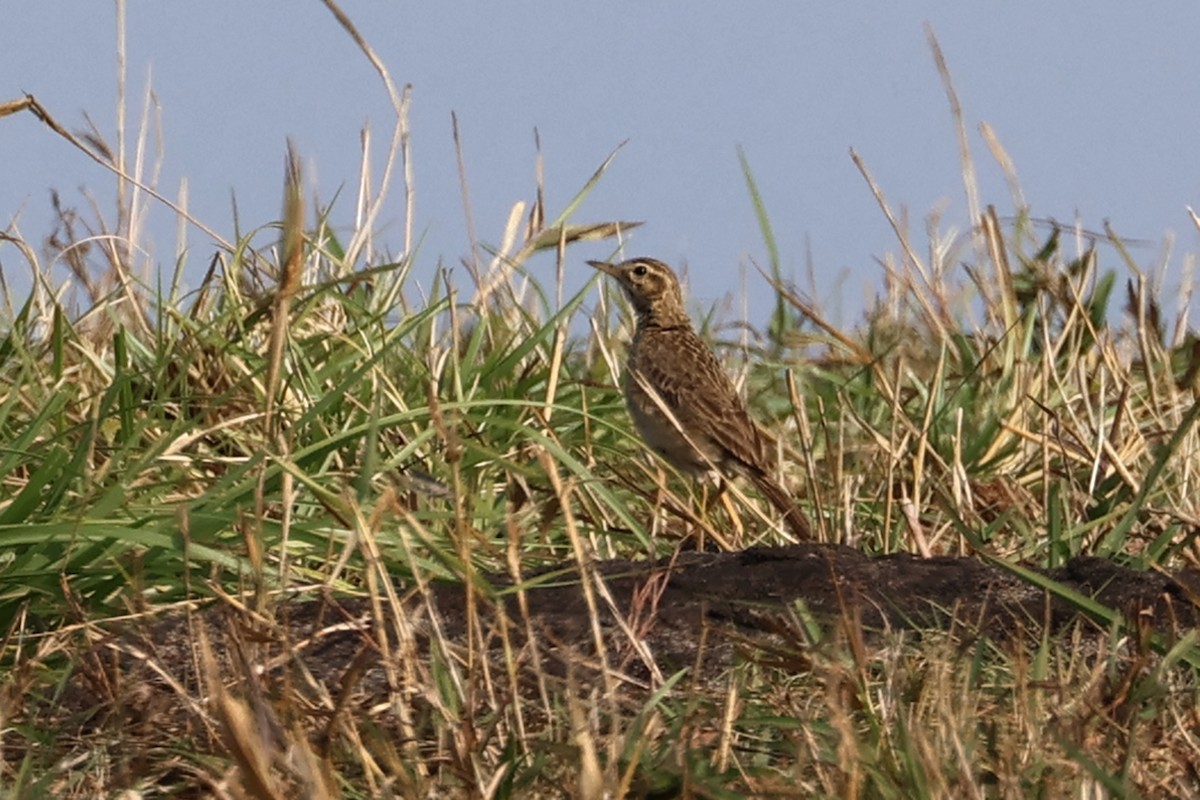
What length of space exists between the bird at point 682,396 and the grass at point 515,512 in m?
0.13

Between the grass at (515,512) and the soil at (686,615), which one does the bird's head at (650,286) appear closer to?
the grass at (515,512)

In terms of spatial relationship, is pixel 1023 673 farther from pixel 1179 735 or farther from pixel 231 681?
pixel 231 681

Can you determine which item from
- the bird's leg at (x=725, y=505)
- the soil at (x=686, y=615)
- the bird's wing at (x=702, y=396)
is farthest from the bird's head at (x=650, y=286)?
the soil at (x=686, y=615)

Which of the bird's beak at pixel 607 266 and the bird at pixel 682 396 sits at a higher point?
the bird's beak at pixel 607 266

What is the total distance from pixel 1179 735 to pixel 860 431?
358cm

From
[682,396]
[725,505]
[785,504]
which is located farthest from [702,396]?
[785,504]

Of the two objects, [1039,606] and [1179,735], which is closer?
[1179,735]

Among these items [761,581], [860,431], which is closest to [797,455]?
[860,431]

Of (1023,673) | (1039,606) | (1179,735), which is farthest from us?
(1039,606)

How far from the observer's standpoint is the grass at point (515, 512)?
308 centimetres

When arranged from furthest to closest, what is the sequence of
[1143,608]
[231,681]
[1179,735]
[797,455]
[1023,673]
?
[797,455]
[1143,608]
[231,681]
[1179,735]
[1023,673]

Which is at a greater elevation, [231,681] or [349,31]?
[349,31]

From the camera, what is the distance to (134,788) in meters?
3.35

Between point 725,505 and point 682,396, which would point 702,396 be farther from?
point 725,505
